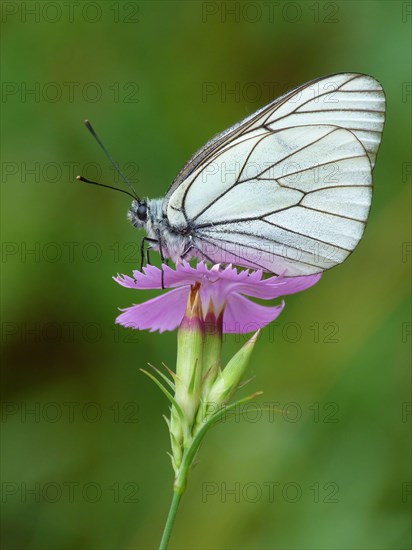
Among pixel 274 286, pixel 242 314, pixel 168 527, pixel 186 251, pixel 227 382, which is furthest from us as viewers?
pixel 186 251

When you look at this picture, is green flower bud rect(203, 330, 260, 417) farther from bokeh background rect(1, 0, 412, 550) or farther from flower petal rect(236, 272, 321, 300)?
bokeh background rect(1, 0, 412, 550)

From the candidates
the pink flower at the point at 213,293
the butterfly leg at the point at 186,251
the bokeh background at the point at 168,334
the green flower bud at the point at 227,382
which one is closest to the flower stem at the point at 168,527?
the green flower bud at the point at 227,382

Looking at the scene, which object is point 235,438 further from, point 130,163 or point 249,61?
point 249,61

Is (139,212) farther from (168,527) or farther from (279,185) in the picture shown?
(168,527)

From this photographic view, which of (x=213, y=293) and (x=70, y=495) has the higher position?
(x=213, y=293)

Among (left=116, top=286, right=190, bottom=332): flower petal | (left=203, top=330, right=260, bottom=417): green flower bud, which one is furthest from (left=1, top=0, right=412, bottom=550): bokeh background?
(left=203, top=330, right=260, bottom=417): green flower bud

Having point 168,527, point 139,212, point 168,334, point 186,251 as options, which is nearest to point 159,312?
point 186,251

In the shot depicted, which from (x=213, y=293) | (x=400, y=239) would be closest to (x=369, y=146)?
(x=213, y=293)
